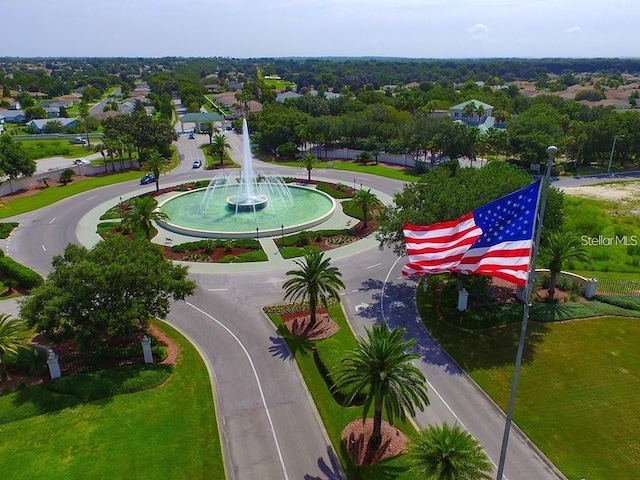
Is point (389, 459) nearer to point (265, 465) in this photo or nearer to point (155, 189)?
point (265, 465)

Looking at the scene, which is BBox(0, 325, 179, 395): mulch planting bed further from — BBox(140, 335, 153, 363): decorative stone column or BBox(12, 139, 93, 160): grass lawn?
BBox(12, 139, 93, 160): grass lawn

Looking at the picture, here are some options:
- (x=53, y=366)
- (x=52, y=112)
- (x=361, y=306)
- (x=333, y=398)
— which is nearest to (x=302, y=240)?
(x=361, y=306)

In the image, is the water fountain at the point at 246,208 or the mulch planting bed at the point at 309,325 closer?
the mulch planting bed at the point at 309,325

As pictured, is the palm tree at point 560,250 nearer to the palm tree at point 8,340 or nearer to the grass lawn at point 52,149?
the palm tree at point 8,340

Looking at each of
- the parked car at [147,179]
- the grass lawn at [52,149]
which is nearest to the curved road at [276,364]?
the parked car at [147,179]

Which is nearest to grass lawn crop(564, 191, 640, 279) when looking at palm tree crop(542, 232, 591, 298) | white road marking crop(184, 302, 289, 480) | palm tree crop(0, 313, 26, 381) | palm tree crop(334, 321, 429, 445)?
palm tree crop(542, 232, 591, 298)

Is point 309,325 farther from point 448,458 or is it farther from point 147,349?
point 448,458

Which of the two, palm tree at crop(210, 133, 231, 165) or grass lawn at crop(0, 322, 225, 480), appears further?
palm tree at crop(210, 133, 231, 165)
